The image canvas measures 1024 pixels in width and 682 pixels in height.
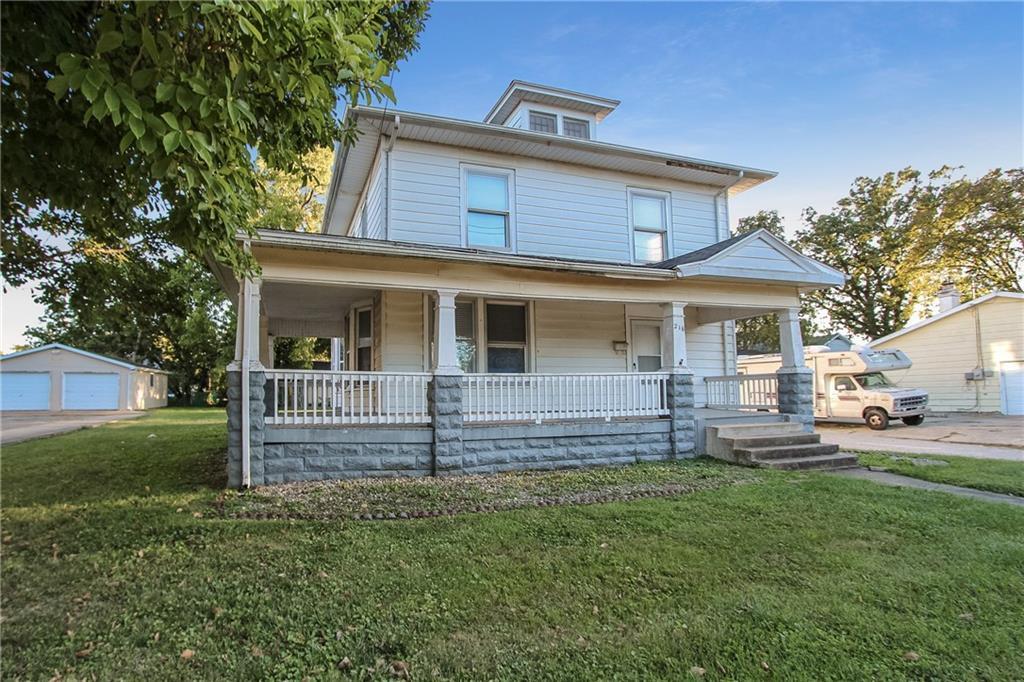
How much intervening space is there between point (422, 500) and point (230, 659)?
3.27m

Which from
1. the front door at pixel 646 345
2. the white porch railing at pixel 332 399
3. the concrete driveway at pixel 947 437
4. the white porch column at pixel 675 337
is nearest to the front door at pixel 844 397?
the concrete driveway at pixel 947 437

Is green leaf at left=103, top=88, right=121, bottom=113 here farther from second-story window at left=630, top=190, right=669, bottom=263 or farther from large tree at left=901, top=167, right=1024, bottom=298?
large tree at left=901, top=167, right=1024, bottom=298

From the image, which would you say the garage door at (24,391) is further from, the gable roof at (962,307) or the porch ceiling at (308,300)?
the gable roof at (962,307)

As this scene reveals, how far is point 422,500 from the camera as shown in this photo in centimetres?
593

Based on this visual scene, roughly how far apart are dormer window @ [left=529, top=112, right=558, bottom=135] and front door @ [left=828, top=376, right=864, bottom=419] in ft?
39.4

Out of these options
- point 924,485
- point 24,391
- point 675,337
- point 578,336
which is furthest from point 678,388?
point 24,391

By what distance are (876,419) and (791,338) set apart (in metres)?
7.99

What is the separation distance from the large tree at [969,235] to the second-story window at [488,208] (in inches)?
851

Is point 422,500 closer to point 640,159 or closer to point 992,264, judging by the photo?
point 640,159

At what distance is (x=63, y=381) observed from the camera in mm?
24875

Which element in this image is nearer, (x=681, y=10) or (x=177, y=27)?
(x=177, y=27)

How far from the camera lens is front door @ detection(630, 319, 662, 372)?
34.6 ft

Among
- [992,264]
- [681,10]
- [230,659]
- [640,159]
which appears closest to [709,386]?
[640,159]

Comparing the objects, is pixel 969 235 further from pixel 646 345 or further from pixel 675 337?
pixel 675 337
